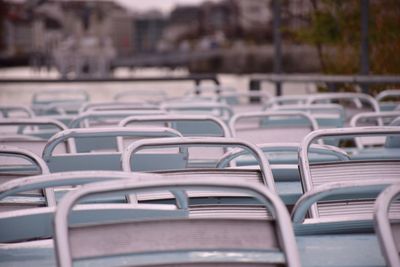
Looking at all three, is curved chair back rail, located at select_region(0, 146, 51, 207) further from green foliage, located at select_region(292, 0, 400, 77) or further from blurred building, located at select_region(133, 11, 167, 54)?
blurred building, located at select_region(133, 11, 167, 54)

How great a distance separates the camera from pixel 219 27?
12100cm

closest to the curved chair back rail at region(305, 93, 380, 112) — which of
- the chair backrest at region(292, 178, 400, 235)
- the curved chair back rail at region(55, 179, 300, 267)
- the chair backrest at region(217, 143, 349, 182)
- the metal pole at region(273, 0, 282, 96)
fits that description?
the chair backrest at region(217, 143, 349, 182)

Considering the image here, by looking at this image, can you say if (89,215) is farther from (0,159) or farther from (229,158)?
(0,159)

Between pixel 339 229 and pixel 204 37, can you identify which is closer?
pixel 339 229

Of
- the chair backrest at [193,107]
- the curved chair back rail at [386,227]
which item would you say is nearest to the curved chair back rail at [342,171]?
the curved chair back rail at [386,227]

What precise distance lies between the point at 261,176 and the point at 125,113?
8.17 feet

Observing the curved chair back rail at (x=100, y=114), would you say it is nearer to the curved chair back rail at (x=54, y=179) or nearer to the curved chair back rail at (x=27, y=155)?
the curved chair back rail at (x=27, y=155)

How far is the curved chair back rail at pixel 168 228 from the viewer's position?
2061mm

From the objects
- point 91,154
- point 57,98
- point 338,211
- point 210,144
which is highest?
point 210,144

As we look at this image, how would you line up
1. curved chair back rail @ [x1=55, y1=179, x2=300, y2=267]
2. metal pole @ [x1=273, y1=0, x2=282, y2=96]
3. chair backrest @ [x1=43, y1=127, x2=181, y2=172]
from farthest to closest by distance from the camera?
metal pole @ [x1=273, y1=0, x2=282, y2=96], chair backrest @ [x1=43, y1=127, x2=181, y2=172], curved chair back rail @ [x1=55, y1=179, x2=300, y2=267]

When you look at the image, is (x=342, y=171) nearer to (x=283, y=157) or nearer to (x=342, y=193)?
(x=342, y=193)

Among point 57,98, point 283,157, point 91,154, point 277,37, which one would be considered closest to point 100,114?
point 283,157

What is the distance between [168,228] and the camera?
217cm

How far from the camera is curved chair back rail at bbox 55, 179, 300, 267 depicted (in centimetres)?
206
